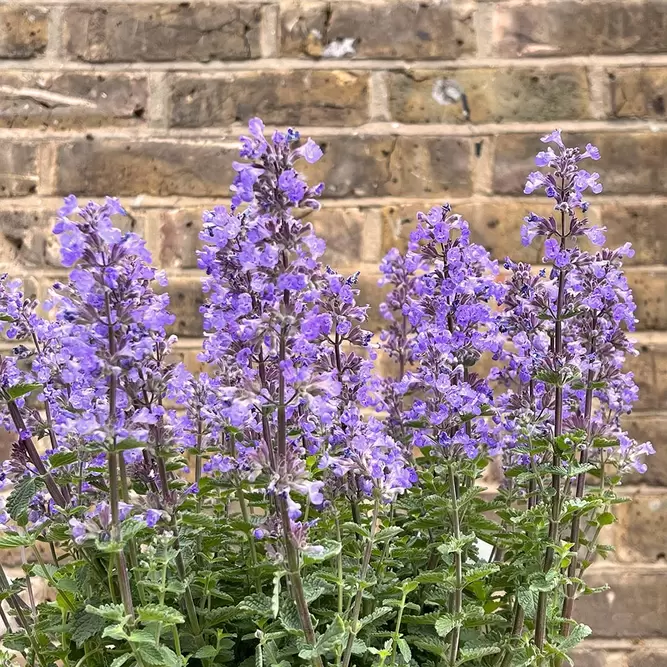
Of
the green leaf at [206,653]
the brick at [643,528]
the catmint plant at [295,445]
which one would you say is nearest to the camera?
the catmint plant at [295,445]

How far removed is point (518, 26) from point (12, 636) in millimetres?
1294

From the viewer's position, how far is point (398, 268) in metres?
1.03

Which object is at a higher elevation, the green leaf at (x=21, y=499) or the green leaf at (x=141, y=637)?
the green leaf at (x=21, y=499)

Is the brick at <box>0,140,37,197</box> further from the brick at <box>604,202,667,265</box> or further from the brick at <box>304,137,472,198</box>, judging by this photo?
the brick at <box>604,202,667,265</box>

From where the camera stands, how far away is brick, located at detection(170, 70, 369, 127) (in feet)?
4.52

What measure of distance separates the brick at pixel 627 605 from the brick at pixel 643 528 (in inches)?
1.1

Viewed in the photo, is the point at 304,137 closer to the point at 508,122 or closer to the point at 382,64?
the point at 382,64

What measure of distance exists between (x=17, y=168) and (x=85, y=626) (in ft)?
3.08

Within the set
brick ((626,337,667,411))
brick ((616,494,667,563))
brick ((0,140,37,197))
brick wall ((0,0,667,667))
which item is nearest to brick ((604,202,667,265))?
brick wall ((0,0,667,667))

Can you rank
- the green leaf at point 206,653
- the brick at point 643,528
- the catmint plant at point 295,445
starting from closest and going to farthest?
1. the catmint plant at point 295,445
2. the green leaf at point 206,653
3. the brick at point 643,528

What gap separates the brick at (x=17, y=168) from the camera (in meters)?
1.38

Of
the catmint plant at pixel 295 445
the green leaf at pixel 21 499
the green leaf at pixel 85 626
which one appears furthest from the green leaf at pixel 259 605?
the green leaf at pixel 21 499

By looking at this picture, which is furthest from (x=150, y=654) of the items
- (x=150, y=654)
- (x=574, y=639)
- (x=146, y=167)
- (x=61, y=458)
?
(x=146, y=167)

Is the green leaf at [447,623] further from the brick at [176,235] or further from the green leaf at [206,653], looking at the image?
the brick at [176,235]
